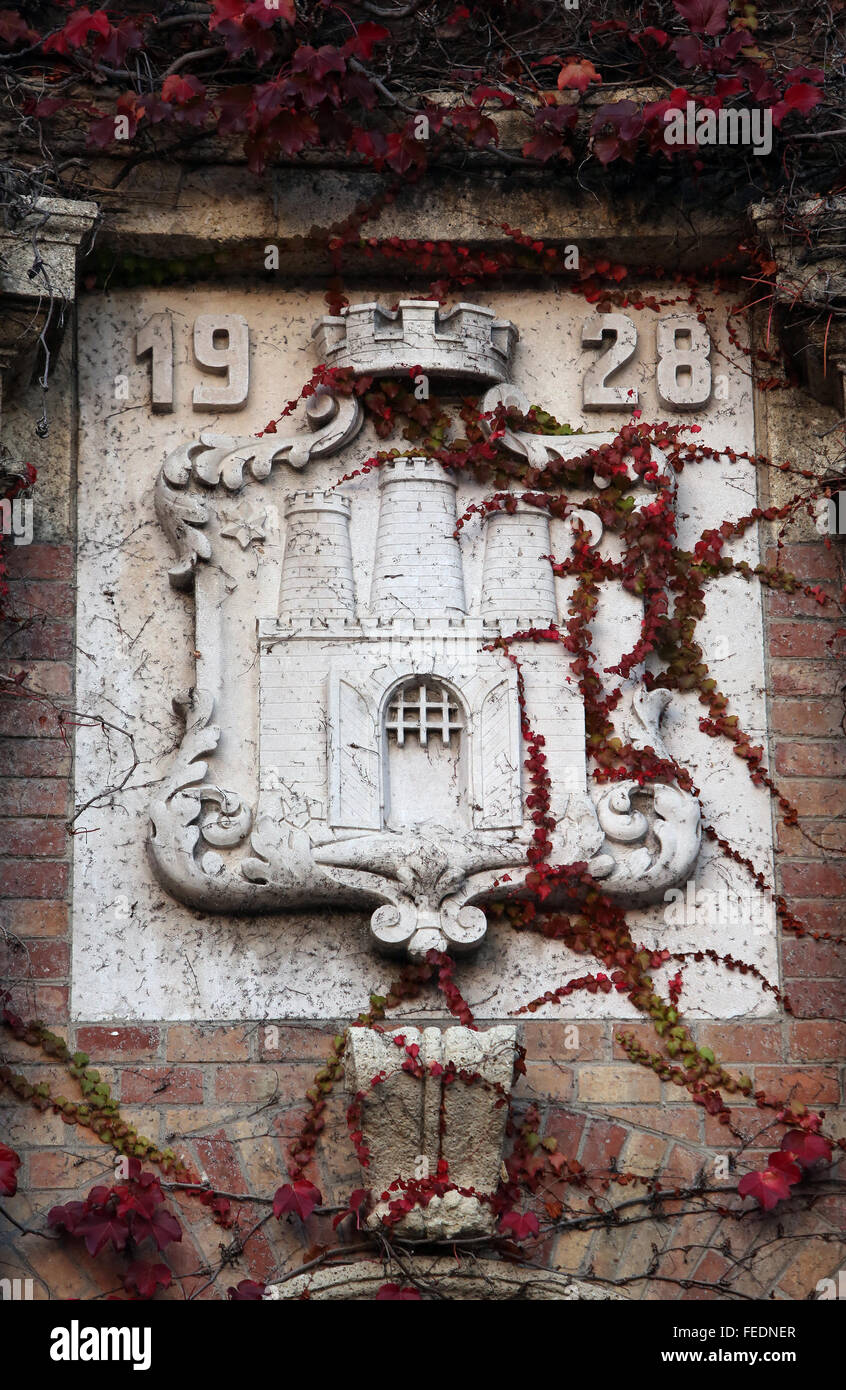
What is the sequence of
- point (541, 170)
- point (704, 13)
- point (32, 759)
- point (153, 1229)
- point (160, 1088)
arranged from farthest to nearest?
point (541, 170), point (704, 13), point (32, 759), point (160, 1088), point (153, 1229)

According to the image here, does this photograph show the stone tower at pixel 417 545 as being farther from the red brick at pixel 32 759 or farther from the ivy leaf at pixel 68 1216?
the ivy leaf at pixel 68 1216

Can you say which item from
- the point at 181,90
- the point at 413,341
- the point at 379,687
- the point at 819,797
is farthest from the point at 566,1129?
the point at 181,90

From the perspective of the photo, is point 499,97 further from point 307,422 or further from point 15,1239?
point 15,1239

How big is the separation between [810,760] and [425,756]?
1.02 meters

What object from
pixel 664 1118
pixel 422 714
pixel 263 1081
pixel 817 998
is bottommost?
pixel 664 1118

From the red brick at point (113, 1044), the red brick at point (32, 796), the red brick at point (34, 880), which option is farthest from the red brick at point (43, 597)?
the red brick at point (113, 1044)

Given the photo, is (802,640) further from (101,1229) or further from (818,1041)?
(101,1229)

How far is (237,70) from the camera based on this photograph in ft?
19.1

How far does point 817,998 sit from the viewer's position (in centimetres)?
547

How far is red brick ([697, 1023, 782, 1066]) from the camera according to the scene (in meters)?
5.43

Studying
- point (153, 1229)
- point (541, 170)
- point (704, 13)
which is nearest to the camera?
point (153, 1229)

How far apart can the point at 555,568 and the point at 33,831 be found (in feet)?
5.08

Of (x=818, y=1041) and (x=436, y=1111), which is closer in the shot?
(x=436, y=1111)

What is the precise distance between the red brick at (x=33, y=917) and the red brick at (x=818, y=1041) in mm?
1875
